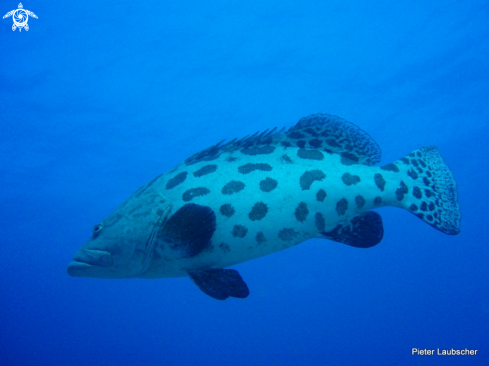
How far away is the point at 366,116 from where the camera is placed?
2067 cm

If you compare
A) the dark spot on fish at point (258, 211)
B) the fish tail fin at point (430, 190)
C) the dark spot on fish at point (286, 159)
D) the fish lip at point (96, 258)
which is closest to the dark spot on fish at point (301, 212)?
the dark spot on fish at point (258, 211)

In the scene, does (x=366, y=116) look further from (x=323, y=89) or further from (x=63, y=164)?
(x=63, y=164)

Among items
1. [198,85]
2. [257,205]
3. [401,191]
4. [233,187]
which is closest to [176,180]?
[233,187]

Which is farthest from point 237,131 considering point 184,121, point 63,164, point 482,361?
point 482,361

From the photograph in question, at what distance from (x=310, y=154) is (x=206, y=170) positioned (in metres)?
1.42

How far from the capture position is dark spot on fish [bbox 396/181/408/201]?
4.36m

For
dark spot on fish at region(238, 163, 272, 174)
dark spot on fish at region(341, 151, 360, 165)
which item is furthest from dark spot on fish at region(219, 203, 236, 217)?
dark spot on fish at region(341, 151, 360, 165)

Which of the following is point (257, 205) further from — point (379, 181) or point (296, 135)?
point (379, 181)

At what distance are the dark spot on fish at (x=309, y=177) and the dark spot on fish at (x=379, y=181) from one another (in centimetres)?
74

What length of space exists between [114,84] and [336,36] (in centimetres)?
1194

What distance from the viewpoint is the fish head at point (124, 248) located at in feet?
12.6

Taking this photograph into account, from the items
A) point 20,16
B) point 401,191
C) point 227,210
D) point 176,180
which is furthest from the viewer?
point 20,16

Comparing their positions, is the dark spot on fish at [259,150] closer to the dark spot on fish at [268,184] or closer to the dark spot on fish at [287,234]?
the dark spot on fish at [268,184]

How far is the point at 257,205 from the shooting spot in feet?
13.0
